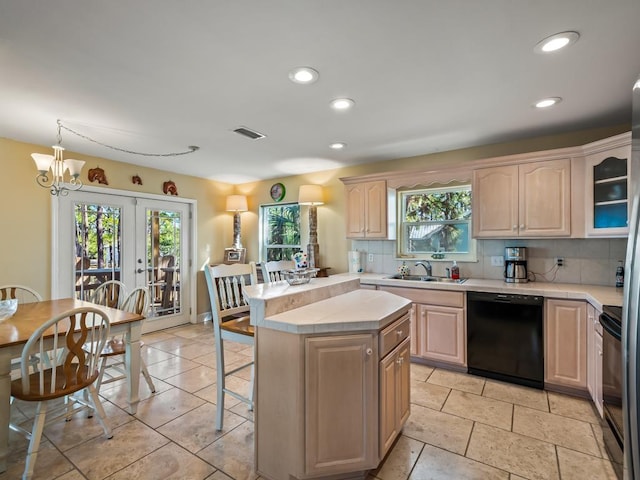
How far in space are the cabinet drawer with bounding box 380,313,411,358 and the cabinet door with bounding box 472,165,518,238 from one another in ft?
5.89

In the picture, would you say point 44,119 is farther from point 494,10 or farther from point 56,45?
point 494,10

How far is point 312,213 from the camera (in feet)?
15.6

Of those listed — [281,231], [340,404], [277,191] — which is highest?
[277,191]

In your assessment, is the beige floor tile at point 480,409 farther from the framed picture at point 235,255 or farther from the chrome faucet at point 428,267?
the framed picture at point 235,255

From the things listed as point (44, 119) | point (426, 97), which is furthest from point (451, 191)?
point (44, 119)

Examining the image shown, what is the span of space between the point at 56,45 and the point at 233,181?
12.6ft

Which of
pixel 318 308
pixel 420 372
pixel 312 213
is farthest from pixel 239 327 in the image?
pixel 312 213

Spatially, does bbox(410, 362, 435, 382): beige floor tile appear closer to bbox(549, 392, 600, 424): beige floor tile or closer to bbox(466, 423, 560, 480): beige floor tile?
bbox(466, 423, 560, 480): beige floor tile

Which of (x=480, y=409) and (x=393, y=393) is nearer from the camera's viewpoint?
(x=393, y=393)

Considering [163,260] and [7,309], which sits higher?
[163,260]

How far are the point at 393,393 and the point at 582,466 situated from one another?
4.09 ft

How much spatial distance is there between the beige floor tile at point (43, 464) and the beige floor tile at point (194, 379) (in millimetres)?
1004

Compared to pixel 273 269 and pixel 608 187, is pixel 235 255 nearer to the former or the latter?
pixel 273 269

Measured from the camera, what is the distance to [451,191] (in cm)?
391
